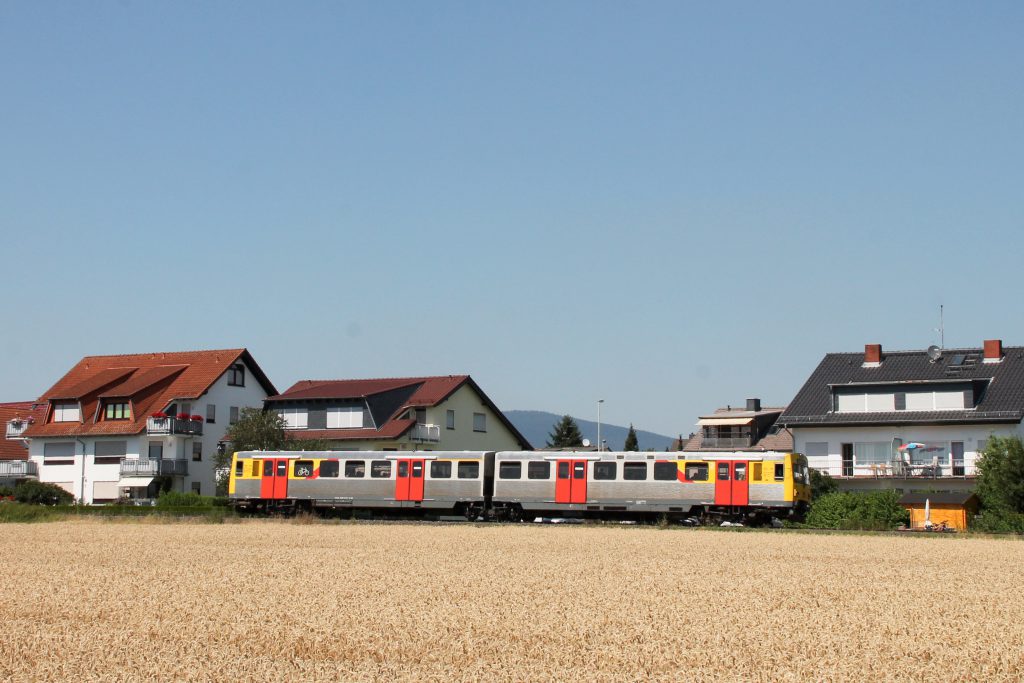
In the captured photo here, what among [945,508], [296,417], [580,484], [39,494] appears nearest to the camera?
[580,484]

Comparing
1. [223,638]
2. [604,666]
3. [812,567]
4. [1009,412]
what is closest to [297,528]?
[812,567]

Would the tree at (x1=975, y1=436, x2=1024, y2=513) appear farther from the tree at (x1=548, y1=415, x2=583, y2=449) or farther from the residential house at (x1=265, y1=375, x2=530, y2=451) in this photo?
the tree at (x1=548, y1=415, x2=583, y2=449)

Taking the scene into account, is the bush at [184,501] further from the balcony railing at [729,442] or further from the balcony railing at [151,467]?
the balcony railing at [729,442]

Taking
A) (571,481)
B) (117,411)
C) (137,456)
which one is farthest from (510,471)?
(117,411)

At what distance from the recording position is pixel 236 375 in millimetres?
74625

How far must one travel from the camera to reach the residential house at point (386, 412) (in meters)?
67.8

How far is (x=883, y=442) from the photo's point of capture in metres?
61.0

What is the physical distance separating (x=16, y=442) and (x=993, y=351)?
5822 cm

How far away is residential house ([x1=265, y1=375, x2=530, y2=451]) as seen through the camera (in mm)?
67812

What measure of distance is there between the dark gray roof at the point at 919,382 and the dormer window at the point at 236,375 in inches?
1294

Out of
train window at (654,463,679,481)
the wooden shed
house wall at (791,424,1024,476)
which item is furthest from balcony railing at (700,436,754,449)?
train window at (654,463,679,481)

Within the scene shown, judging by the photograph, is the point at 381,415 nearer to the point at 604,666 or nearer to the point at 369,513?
the point at 369,513

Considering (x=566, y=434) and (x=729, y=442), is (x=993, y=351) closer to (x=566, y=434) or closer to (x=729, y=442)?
(x=729, y=442)

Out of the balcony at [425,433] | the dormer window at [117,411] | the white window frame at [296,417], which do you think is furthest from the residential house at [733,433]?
the dormer window at [117,411]
